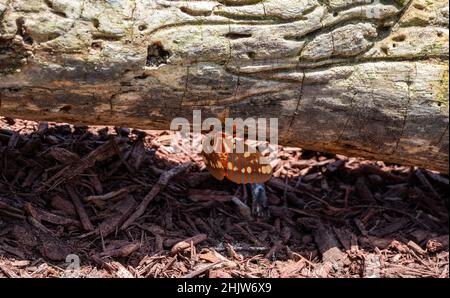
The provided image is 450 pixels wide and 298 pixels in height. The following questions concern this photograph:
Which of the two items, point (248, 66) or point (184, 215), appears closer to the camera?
point (248, 66)

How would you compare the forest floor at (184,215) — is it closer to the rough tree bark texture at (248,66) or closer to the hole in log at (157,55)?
the rough tree bark texture at (248,66)

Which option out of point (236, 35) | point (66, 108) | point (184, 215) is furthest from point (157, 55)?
point (184, 215)

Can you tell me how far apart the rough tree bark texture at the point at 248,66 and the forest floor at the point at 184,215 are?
1.73 ft

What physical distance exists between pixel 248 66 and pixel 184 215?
3.51ft

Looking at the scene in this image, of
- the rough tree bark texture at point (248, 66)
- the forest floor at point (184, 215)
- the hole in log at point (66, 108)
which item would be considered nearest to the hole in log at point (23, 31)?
the rough tree bark texture at point (248, 66)

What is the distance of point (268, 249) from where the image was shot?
4.02 meters

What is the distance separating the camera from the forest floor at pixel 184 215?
3.65 metres

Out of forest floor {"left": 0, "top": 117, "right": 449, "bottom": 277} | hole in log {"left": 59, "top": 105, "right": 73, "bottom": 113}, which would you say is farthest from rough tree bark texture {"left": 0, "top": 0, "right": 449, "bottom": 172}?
forest floor {"left": 0, "top": 117, "right": 449, "bottom": 277}

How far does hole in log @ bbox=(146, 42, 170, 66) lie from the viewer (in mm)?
3396

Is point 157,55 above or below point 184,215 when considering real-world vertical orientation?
above

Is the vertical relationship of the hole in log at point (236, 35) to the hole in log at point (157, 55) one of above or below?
above

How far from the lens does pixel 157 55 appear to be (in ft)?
11.2

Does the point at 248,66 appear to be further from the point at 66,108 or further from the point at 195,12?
the point at 66,108

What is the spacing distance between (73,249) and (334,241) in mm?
1564
